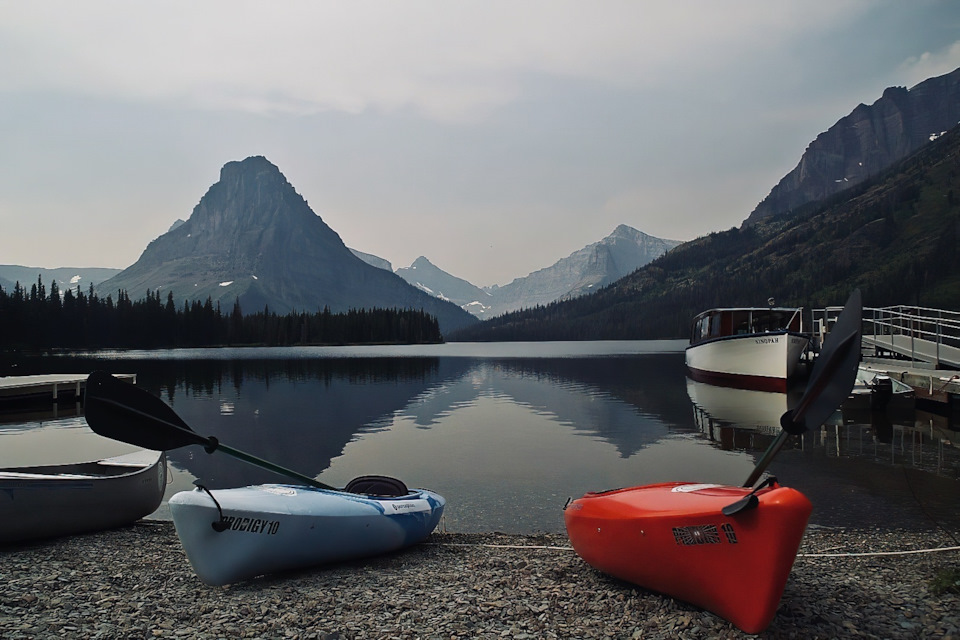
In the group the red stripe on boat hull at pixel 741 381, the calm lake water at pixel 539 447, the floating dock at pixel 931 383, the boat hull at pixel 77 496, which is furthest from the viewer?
the red stripe on boat hull at pixel 741 381

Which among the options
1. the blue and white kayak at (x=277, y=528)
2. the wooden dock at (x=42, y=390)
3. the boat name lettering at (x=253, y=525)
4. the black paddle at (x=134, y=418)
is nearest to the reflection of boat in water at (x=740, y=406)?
the blue and white kayak at (x=277, y=528)

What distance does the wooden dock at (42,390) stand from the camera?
3788cm

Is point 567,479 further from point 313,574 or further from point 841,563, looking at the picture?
point 313,574

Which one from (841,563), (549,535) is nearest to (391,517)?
(549,535)

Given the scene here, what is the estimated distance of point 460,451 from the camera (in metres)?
24.5

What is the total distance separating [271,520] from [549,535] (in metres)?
6.35

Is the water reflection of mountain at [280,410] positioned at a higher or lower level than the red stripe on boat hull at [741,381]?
lower

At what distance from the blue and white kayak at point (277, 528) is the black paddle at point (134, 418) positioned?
1120 mm

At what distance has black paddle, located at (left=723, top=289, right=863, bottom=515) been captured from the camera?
707cm

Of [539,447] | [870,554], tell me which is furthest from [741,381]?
[870,554]

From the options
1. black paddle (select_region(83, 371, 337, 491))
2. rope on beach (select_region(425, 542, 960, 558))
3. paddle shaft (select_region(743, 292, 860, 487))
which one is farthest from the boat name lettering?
paddle shaft (select_region(743, 292, 860, 487))

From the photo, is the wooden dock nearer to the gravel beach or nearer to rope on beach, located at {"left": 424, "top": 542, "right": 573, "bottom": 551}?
the gravel beach

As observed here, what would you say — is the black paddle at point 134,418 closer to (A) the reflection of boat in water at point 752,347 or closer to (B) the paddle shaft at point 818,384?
(B) the paddle shaft at point 818,384

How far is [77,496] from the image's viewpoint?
40.0 feet
